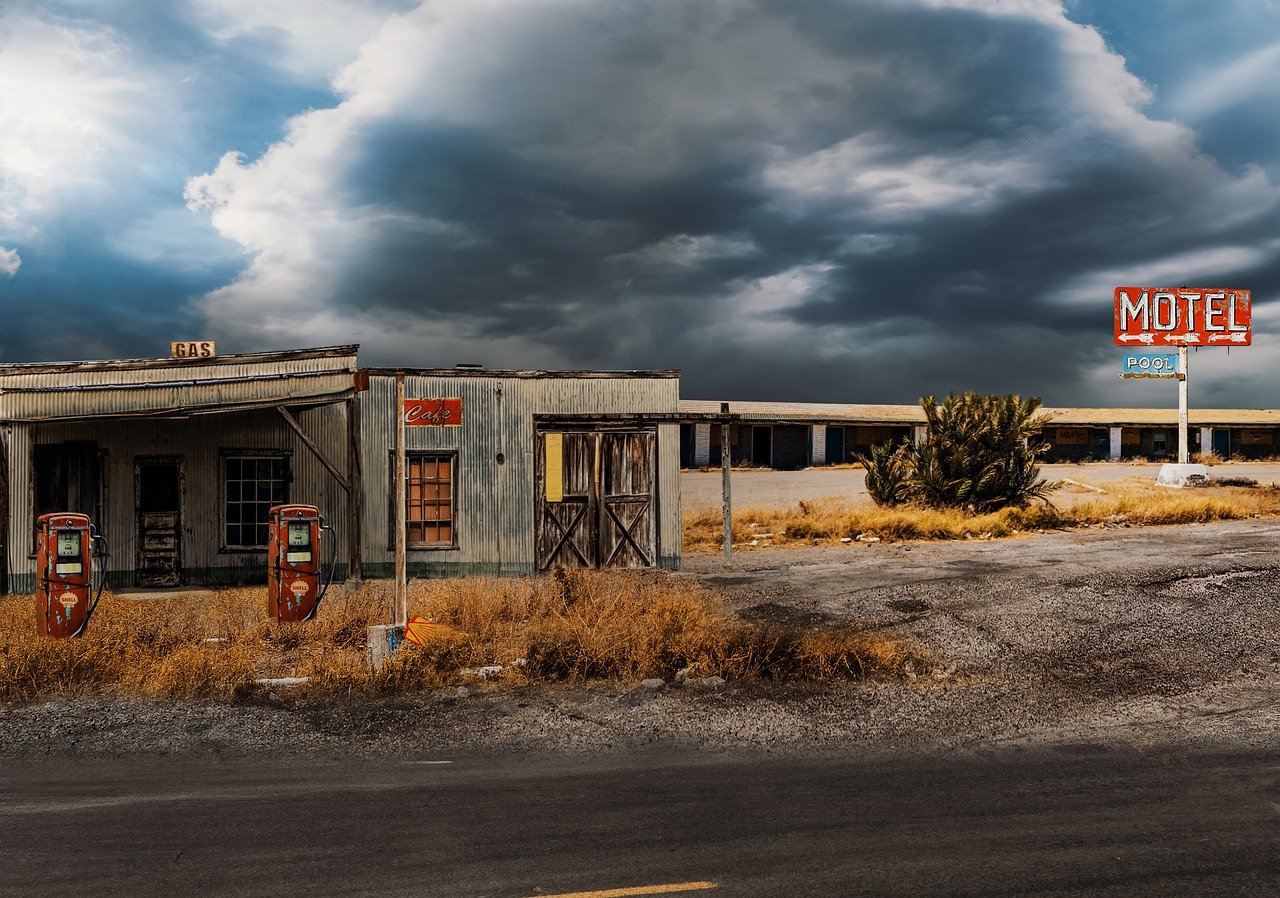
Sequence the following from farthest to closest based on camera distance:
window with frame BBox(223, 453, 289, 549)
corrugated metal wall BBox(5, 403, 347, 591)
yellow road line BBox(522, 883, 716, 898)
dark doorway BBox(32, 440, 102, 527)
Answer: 1. window with frame BBox(223, 453, 289, 549)
2. dark doorway BBox(32, 440, 102, 527)
3. corrugated metal wall BBox(5, 403, 347, 591)
4. yellow road line BBox(522, 883, 716, 898)

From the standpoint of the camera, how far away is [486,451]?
A: 14508 millimetres

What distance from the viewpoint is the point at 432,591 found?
38.8 feet

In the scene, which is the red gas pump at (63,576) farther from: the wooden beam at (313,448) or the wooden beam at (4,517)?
the wooden beam at (4,517)

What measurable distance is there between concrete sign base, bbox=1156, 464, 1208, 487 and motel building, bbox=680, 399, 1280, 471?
874 cm

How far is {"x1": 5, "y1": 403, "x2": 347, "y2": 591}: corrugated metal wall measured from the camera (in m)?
13.5

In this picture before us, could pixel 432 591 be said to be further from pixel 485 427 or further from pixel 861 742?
pixel 861 742

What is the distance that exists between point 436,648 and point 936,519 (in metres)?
13.9

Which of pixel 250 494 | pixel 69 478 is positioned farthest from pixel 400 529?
pixel 69 478

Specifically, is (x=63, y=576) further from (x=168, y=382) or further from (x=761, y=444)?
(x=761, y=444)

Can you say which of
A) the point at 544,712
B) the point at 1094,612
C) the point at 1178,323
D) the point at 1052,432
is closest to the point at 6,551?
the point at 544,712

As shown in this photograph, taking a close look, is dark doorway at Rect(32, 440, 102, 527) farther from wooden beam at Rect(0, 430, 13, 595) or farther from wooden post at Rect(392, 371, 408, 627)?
wooden post at Rect(392, 371, 408, 627)

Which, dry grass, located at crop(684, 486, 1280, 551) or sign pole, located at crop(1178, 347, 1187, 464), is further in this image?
sign pole, located at crop(1178, 347, 1187, 464)

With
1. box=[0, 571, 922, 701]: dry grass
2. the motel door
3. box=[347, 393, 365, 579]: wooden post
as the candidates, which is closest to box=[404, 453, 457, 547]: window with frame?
box=[347, 393, 365, 579]: wooden post

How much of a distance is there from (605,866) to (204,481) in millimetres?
11632
